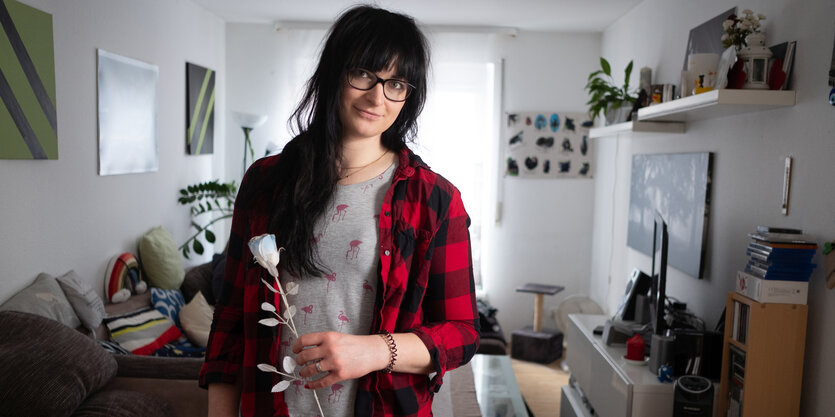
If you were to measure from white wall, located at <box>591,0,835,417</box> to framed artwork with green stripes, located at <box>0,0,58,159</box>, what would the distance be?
2924mm

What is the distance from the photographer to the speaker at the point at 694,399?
2.25 meters

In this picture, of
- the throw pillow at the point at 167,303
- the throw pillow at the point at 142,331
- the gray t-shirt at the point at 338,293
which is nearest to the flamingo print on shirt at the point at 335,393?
the gray t-shirt at the point at 338,293

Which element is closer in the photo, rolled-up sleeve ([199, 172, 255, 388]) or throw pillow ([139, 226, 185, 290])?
rolled-up sleeve ([199, 172, 255, 388])

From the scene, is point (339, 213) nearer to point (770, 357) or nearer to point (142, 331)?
point (770, 357)

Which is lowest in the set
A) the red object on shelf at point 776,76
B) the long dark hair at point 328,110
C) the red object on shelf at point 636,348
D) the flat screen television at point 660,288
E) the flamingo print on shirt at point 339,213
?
the red object on shelf at point 636,348

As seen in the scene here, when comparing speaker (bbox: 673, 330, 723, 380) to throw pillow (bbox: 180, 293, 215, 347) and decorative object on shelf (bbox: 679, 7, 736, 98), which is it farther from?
throw pillow (bbox: 180, 293, 215, 347)

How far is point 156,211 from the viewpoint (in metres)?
3.92

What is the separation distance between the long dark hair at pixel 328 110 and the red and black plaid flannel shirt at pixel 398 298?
5 centimetres

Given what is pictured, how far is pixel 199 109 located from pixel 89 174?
1592mm

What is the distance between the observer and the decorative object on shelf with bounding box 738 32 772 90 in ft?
7.47

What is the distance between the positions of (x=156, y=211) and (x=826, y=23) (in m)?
3.60

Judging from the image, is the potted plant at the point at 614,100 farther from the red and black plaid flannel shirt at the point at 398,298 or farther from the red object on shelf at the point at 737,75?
the red and black plaid flannel shirt at the point at 398,298

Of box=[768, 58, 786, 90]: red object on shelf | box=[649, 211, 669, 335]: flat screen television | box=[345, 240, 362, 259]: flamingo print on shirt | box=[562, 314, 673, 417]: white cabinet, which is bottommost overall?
box=[562, 314, 673, 417]: white cabinet

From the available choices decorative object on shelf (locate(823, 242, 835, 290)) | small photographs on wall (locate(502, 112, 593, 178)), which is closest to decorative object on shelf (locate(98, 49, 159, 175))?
small photographs on wall (locate(502, 112, 593, 178))
